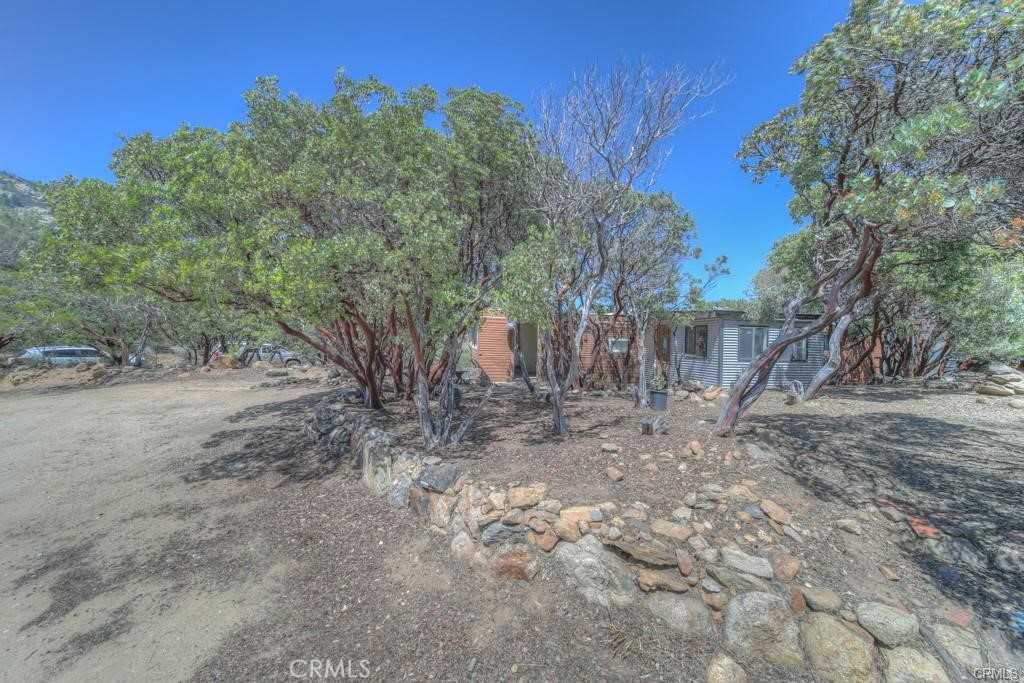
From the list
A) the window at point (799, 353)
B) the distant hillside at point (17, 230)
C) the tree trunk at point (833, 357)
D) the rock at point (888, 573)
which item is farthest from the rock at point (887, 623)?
the distant hillside at point (17, 230)

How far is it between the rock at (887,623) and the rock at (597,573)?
1.38 m

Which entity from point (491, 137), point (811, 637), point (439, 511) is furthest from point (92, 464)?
point (811, 637)

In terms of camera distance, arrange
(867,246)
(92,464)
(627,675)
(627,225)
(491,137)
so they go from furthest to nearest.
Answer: (627,225), (92,464), (491,137), (867,246), (627,675)

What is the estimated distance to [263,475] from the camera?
18.2 ft

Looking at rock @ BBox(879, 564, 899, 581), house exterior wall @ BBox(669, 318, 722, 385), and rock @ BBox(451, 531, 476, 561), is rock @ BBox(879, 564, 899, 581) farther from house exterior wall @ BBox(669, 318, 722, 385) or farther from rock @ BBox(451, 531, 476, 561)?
house exterior wall @ BBox(669, 318, 722, 385)

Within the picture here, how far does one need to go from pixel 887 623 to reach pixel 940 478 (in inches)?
98.0

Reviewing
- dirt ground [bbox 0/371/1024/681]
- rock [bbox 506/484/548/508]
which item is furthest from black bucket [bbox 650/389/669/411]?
rock [bbox 506/484/548/508]

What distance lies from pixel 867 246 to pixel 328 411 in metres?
8.14

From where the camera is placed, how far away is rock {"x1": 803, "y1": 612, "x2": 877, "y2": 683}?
7.63 feet

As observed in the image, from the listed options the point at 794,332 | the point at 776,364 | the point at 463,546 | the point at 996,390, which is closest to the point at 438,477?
the point at 463,546

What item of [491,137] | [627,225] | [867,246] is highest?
[491,137]

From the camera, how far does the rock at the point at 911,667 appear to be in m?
2.25

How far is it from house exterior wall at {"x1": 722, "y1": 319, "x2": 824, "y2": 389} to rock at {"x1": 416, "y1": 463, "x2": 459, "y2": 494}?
10.1 m

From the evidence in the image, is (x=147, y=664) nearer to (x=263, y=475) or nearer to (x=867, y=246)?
(x=263, y=475)
